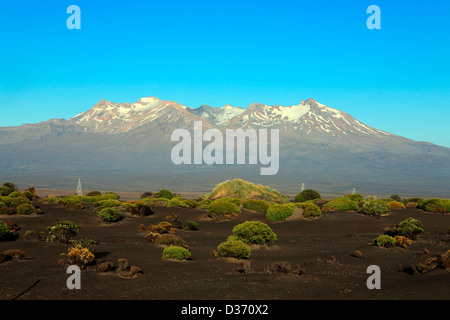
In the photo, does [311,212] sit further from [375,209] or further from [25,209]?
[25,209]

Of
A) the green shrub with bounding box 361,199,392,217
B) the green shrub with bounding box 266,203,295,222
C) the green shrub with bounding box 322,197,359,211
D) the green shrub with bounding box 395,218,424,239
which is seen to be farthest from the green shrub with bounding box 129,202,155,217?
the green shrub with bounding box 395,218,424,239

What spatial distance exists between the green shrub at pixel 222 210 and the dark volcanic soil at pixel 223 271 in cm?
544

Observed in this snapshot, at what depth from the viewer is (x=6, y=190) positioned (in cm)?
3869

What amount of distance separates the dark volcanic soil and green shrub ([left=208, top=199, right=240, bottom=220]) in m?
5.44

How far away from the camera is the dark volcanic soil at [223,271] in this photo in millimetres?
11484

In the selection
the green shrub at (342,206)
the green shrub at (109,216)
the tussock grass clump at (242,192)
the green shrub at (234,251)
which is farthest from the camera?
the tussock grass clump at (242,192)

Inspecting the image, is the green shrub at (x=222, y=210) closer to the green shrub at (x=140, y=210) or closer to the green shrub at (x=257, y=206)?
the green shrub at (x=257, y=206)

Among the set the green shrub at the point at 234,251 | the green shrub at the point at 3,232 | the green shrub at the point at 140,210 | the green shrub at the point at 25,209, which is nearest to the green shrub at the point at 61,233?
the green shrub at the point at 3,232

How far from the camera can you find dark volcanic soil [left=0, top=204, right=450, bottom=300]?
11484 mm

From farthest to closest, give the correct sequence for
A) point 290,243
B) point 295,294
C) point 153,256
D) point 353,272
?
point 290,243 < point 153,256 < point 353,272 < point 295,294

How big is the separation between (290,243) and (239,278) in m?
9.68

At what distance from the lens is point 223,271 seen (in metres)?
14.8
